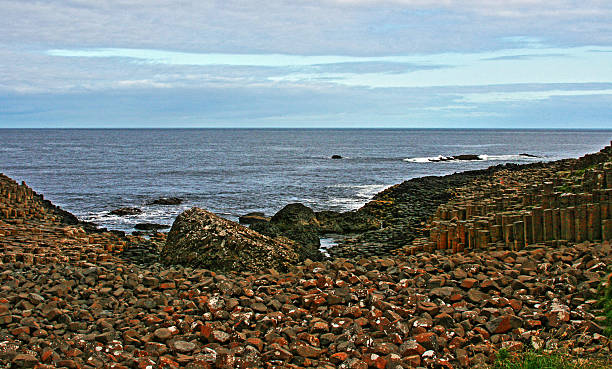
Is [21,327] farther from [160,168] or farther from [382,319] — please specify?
[160,168]

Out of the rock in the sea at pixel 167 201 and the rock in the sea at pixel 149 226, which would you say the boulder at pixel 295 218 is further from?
the rock in the sea at pixel 167 201

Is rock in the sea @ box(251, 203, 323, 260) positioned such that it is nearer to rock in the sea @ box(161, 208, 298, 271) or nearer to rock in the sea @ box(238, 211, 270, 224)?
rock in the sea @ box(161, 208, 298, 271)

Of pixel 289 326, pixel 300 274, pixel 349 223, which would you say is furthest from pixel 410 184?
pixel 289 326

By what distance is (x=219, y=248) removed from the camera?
37.2 ft

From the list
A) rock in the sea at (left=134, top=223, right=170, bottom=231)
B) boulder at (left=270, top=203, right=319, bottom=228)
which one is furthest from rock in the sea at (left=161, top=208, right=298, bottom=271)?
rock in the sea at (left=134, top=223, right=170, bottom=231)

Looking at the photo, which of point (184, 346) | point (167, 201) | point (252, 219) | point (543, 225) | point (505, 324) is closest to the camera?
point (184, 346)

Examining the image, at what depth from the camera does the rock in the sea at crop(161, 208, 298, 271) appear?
11.1 metres

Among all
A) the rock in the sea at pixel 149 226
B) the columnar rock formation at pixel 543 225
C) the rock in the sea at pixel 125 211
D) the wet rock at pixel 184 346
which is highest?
the columnar rock formation at pixel 543 225

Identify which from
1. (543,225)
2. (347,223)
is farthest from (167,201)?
(543,225)

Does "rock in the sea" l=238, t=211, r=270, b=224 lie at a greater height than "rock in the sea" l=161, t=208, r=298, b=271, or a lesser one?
lesser

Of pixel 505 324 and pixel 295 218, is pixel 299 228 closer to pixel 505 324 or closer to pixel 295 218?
pixel 295 218

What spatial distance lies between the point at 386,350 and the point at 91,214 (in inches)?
928

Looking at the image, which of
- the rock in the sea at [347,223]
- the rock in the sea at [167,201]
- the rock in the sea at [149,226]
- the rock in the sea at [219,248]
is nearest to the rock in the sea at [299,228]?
the rock in the sea at [347,223]

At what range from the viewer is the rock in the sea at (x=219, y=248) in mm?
11078
